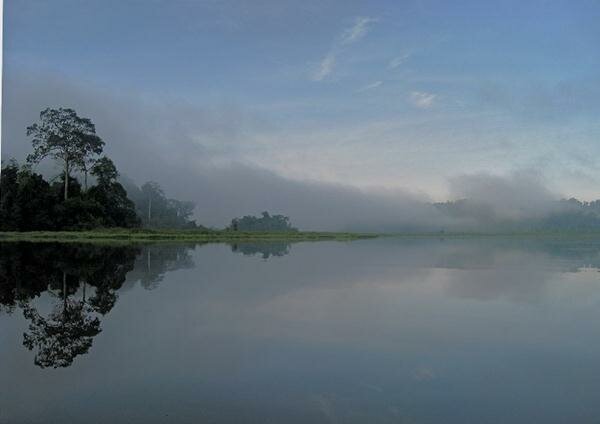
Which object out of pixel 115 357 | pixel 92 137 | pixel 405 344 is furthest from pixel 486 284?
pixel 92 137

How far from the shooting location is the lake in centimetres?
389

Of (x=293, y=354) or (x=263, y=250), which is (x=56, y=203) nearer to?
(x=263, y=250)

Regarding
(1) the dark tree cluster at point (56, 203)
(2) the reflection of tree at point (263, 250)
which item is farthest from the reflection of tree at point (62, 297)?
(1) the dark tree cluster at point (56, 203)

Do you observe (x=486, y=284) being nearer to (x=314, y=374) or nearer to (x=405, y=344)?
(x=405, y=344)

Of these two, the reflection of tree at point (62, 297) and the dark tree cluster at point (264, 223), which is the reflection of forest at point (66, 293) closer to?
the reflection of tree at point (62, 297)

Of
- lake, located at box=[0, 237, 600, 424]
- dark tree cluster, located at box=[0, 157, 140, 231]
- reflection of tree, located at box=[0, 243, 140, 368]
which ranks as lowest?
lake, located at box=[0, 237, 600, 424]

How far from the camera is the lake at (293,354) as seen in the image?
3.89 m

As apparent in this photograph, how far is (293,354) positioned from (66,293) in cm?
586

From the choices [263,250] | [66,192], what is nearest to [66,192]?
[66,192]

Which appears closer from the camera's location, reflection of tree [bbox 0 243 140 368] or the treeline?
reflection of tree [bbox 0 243 140 368]

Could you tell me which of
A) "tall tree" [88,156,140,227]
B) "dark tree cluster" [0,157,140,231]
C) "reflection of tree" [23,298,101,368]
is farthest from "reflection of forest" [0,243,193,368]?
"tall tree" [88,156,140,227]

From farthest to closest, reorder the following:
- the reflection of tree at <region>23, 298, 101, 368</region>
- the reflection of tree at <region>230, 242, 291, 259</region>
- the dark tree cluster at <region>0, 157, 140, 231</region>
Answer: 1. the dark tree cluster at <region>0, 157, 140, 231</region>
2. the reflection of tree at <region>230, 242, 291, 259</region>
3. the reflection of tree at <region>23, 298, 101, 368</region>

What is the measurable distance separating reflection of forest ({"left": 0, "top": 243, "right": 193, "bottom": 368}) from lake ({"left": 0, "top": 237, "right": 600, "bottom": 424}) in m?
0.04

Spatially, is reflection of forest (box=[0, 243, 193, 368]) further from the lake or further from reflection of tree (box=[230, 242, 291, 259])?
reflection of tree (box=[230, 242, 291, 259])
